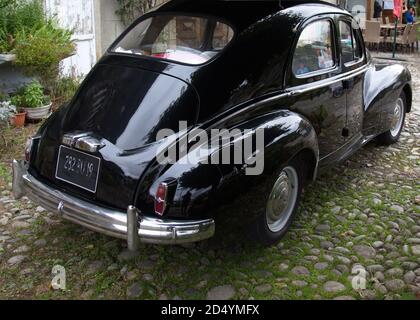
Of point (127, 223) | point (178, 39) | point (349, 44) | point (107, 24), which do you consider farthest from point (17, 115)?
point (107, 24)

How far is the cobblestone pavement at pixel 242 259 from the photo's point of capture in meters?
3.12

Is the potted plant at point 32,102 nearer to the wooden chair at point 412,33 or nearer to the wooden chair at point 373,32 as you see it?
the wooden chair at point 373,32

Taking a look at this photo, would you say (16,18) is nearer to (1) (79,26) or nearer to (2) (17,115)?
(2) (17,115)

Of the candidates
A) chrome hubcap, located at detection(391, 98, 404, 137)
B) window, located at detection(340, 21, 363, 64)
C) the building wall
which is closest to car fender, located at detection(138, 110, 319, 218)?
window, located at detection(340, 21, 363, 64)

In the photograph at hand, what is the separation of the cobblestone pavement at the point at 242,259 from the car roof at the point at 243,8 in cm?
168

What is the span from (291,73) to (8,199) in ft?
9.43

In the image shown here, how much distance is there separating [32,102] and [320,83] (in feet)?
12.8

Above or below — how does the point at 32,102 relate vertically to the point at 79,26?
below

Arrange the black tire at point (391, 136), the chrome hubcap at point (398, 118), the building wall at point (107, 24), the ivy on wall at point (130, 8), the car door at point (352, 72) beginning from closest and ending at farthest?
1. the car door at point (352, 72)
2. the black tire at point (391, 136)
3. the chrome hubcap at point (398, 118)
4. the building wall at point (107, 24)
5. the ivy on wall at point (130, 8)

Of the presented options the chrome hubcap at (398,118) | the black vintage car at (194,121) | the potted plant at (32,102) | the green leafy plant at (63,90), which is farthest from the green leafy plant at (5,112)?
the chrome hubcap at (398,118)

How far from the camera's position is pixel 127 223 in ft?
9.18

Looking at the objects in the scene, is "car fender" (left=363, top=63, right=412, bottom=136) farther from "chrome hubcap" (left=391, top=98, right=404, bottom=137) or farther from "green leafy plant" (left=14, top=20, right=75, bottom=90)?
"green leafy plant" (left=14, top=20, right=75, bottom=90)

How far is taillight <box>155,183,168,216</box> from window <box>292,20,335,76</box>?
161 cm

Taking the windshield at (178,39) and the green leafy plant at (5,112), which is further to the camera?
the green leafy plant at (5,112)
